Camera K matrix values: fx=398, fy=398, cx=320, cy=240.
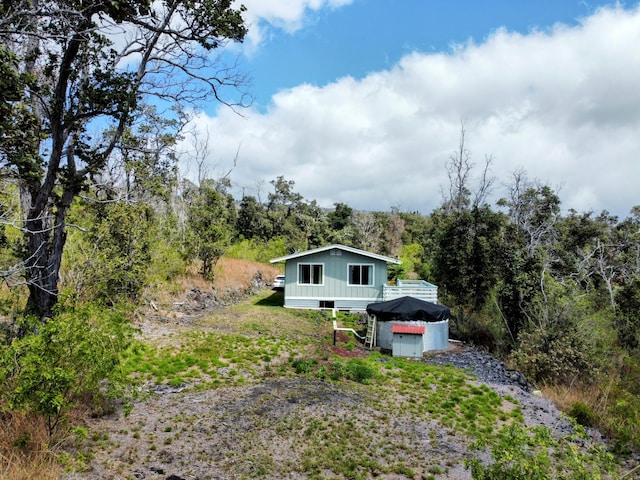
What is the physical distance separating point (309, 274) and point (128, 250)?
8.75 m

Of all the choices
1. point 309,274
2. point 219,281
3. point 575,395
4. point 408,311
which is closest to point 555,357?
point 575,395

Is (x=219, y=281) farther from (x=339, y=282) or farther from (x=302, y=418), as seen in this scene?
(x=302, y=418)

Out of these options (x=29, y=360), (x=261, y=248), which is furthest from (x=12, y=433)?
(x=261, y=248)

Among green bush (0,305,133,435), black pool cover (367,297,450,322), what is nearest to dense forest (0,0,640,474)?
green bush (0,305,133,435)

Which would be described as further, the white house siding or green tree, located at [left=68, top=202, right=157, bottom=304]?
the white house siding

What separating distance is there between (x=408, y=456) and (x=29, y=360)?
5127 millimetres

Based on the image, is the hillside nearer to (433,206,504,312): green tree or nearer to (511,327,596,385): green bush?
(511,327,596,385): green bush

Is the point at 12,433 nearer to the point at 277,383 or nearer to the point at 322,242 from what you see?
the point at 277,383

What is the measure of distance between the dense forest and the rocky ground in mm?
872

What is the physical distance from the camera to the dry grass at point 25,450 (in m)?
4.26

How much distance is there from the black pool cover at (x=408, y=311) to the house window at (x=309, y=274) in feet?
17.7

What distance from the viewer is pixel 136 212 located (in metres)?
13.7

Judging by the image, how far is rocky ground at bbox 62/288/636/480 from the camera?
508 cm

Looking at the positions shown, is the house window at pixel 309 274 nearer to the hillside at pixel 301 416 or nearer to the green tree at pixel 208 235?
the green tree at pixel 208 235
